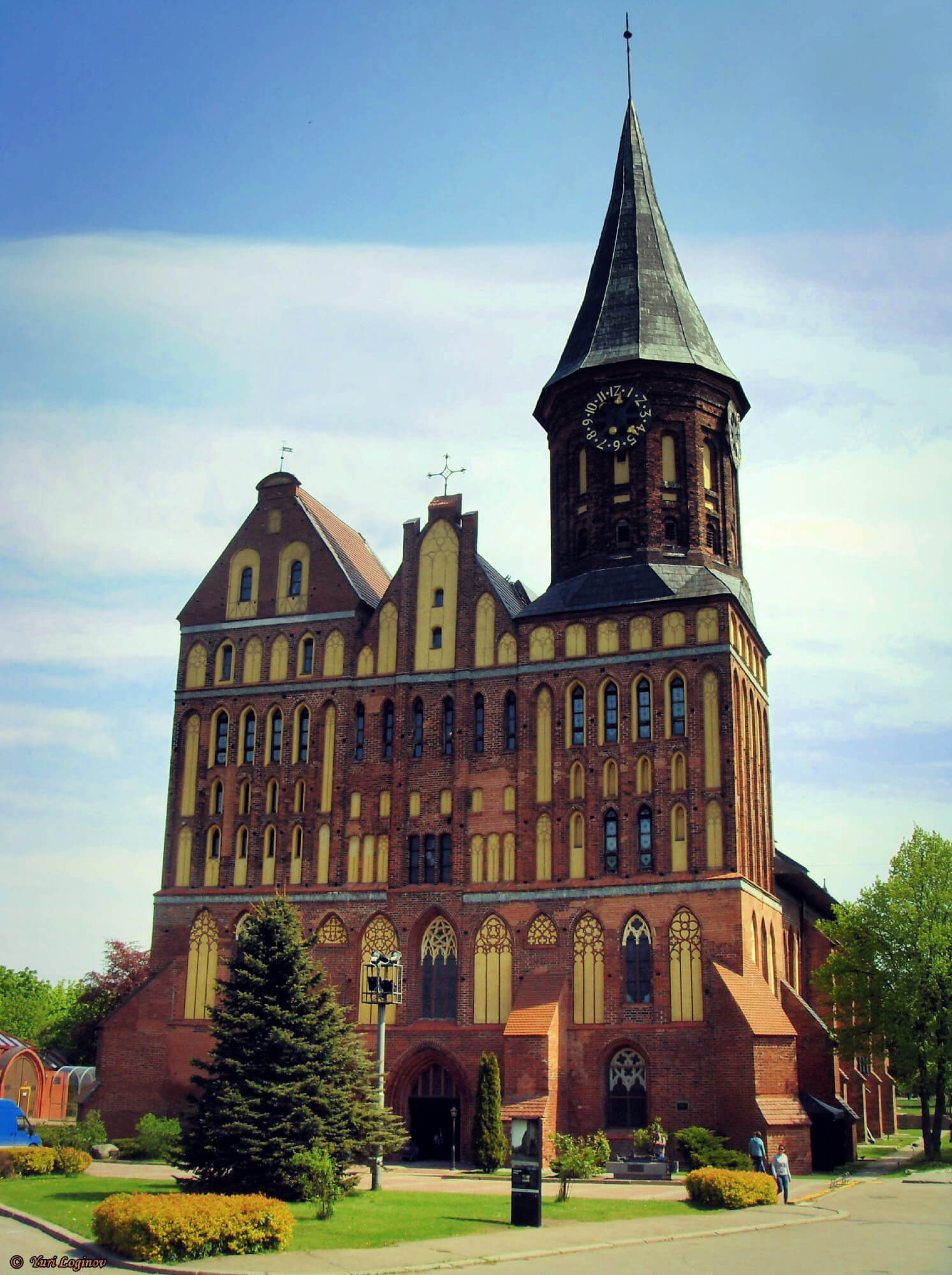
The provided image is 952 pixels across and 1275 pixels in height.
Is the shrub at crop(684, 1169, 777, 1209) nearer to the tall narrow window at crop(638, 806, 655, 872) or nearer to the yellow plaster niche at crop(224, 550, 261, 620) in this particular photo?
the tall narrow window at crop(638, 806, 655, 872)

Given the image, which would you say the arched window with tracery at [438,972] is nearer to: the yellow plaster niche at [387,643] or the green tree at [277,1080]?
the yellow plaster niche at [387,643]

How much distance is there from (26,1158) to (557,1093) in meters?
14.2

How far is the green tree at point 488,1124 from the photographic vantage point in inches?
1363

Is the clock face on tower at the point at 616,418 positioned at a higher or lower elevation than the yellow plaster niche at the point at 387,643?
higher

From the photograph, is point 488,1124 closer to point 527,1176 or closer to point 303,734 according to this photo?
point 527,1176

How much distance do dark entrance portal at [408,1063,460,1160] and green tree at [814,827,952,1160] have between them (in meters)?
13.1

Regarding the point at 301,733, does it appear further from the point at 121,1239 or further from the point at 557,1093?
the point at 121,1239

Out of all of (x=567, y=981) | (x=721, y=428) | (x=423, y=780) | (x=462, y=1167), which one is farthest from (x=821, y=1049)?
(x=721, y=428)

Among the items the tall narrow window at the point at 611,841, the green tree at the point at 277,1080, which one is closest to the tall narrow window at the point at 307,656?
the tall narrow window at the point at 611,841

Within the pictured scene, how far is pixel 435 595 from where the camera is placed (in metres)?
42.8

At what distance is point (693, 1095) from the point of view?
3472 cm

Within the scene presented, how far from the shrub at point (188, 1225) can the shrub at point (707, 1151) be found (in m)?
13.8

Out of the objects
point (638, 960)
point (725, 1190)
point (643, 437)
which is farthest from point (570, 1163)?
point (643, 437)

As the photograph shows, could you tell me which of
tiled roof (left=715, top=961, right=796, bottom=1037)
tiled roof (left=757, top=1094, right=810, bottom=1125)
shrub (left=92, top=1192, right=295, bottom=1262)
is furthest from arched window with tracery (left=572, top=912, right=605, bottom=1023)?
shrub (left=92, top=1192, right=295, bottom=1262)
